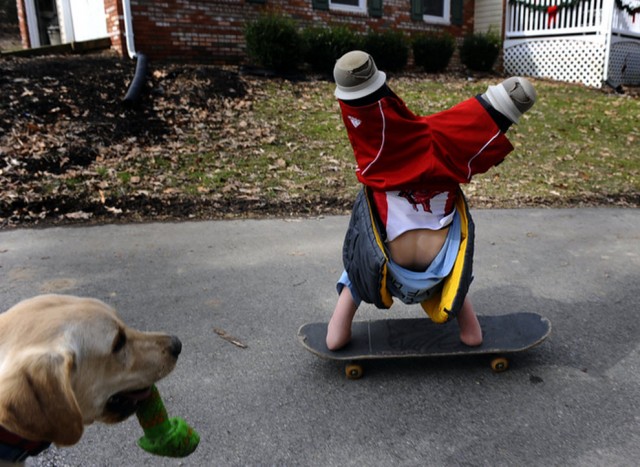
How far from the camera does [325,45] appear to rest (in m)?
12.6

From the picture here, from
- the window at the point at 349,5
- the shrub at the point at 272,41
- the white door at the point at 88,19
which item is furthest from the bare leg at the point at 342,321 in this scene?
the window at the point at 349,5

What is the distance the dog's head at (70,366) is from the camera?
167 cm

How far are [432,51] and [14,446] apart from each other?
14869 millimetres

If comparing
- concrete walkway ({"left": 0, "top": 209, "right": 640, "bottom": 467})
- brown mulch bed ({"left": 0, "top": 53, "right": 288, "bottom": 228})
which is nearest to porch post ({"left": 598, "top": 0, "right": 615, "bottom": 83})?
brown mulch bed ({"left": 0, "top": 53, "right": 288, "bottom": 228})

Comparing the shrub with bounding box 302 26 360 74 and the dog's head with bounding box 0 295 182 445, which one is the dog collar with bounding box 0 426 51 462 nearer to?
the dog's head with bounding box 0 295 182 445

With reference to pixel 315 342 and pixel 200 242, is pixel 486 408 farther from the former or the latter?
pixel 200 242

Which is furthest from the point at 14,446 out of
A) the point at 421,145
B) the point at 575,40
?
the point at 575,40

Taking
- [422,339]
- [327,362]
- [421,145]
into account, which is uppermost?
[421,145]

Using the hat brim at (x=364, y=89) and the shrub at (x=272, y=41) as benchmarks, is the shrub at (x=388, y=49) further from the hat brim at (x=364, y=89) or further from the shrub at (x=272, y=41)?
the hat brim at (x=364, y=89)

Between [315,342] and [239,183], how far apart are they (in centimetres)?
433

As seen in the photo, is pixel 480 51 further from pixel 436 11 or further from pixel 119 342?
pixel 119 342

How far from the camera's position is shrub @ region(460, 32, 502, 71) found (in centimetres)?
1582

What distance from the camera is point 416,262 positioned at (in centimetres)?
297

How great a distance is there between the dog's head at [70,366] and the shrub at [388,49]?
41.0 ft
